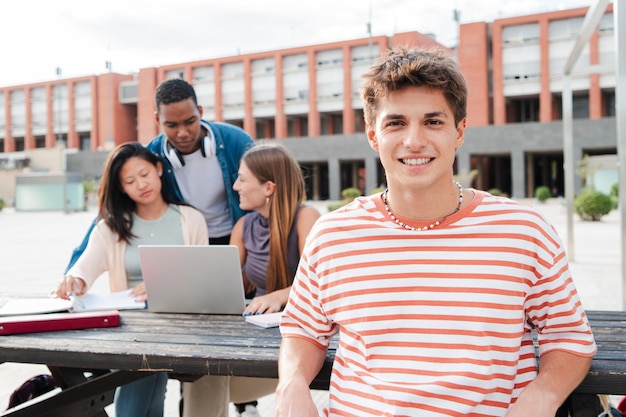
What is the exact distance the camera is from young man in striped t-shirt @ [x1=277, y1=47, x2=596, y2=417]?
5.06 ft

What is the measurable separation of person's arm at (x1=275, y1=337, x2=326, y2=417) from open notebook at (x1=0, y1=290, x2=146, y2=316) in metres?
1.15

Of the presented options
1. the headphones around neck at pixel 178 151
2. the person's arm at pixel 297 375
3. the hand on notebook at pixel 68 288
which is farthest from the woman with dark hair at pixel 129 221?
the person's arm at pixel 297 375

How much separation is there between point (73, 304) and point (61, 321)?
0.26 meters

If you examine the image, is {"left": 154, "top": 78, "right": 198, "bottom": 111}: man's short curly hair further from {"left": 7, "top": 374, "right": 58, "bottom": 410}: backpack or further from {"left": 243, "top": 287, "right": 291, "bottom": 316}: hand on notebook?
{"left": 7, "top": 374, "right": 58, "bottom": 410}: backpack

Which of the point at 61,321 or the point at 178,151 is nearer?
the point at 61,321

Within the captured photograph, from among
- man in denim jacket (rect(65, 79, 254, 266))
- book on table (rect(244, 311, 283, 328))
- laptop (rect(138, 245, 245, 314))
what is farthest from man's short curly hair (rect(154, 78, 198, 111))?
book on table (rect(244, 311, 283, 328))

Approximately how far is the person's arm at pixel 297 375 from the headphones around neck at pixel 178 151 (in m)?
2.03

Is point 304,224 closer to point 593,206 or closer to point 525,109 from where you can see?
point 593,206

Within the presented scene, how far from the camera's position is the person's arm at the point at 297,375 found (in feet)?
5.46

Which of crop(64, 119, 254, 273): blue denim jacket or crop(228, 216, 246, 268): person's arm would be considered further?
crop(64, 119, 254, 273): blue denim jacket

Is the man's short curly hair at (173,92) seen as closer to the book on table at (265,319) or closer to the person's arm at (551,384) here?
the book on table at (265,319)

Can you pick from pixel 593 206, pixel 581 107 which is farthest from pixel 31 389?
pixel 581 107

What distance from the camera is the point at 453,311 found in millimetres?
1554

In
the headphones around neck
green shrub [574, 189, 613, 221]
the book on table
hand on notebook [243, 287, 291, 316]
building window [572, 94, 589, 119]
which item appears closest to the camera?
the book on table
